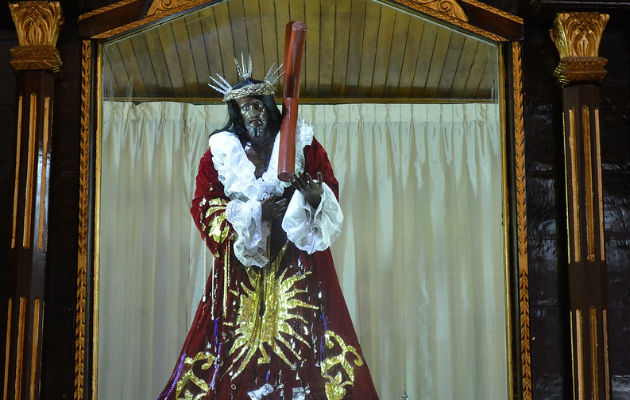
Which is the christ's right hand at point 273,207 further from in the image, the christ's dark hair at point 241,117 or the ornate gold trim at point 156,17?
the ornate gold trim at point 156,17

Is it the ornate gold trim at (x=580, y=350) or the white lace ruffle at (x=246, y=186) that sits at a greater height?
the white lace ruffle at (x=246, y=186)

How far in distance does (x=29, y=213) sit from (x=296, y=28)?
113 cm

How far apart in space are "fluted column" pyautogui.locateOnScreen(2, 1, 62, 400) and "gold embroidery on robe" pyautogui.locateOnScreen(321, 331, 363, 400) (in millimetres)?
957

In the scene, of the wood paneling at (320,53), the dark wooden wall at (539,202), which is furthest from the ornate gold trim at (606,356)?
the wood paneling at (320,53)

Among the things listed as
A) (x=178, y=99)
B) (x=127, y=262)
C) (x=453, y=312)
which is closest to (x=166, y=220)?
(x=127, y=262)

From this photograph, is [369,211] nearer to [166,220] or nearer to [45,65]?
[166,220]

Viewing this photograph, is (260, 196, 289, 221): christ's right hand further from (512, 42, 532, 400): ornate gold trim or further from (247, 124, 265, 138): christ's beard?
(512, 42, 532, 400): ornate gold trim

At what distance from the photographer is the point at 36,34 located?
3604 millimetres

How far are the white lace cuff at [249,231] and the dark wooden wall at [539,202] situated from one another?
1.81ft

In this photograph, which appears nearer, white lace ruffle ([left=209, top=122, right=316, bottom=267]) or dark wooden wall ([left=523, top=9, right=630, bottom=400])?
dark wooden wall ([left=523, top=9, right=630, bottom=400])

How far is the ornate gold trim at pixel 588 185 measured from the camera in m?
3.52

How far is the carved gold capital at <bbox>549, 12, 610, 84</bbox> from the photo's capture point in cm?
362

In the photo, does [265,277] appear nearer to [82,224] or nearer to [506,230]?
[82,224]

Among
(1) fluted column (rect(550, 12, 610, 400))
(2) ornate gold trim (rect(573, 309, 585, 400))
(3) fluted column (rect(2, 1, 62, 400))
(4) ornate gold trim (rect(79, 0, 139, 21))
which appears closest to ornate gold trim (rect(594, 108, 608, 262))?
(1) fluted column (rect(550, 12, 610, 400))
